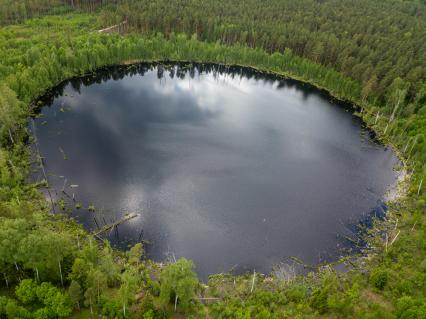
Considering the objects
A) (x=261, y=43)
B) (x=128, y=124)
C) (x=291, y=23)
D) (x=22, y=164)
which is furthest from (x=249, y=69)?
(x=22, y=164)

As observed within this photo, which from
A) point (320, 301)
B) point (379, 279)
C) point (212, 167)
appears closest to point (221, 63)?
point (212, 167)

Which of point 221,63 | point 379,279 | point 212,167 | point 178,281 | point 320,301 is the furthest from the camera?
point 221,63

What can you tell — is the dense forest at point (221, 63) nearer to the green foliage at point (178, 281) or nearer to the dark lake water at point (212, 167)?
the green foliage at point (178, 281)

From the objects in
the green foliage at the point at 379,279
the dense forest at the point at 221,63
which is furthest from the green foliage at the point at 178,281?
the green foliage at the point at 379,279

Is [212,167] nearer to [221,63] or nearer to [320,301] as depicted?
[320,301]

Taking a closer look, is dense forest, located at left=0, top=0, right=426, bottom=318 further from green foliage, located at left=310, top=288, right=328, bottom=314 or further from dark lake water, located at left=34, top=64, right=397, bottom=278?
dark lake water, located at left=34, top=64, right=397, bottom=278

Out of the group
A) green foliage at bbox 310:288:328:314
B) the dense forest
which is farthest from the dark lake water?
green foliage at bbox 310:288:328:314

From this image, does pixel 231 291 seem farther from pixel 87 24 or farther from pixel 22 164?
pixel 87 24
